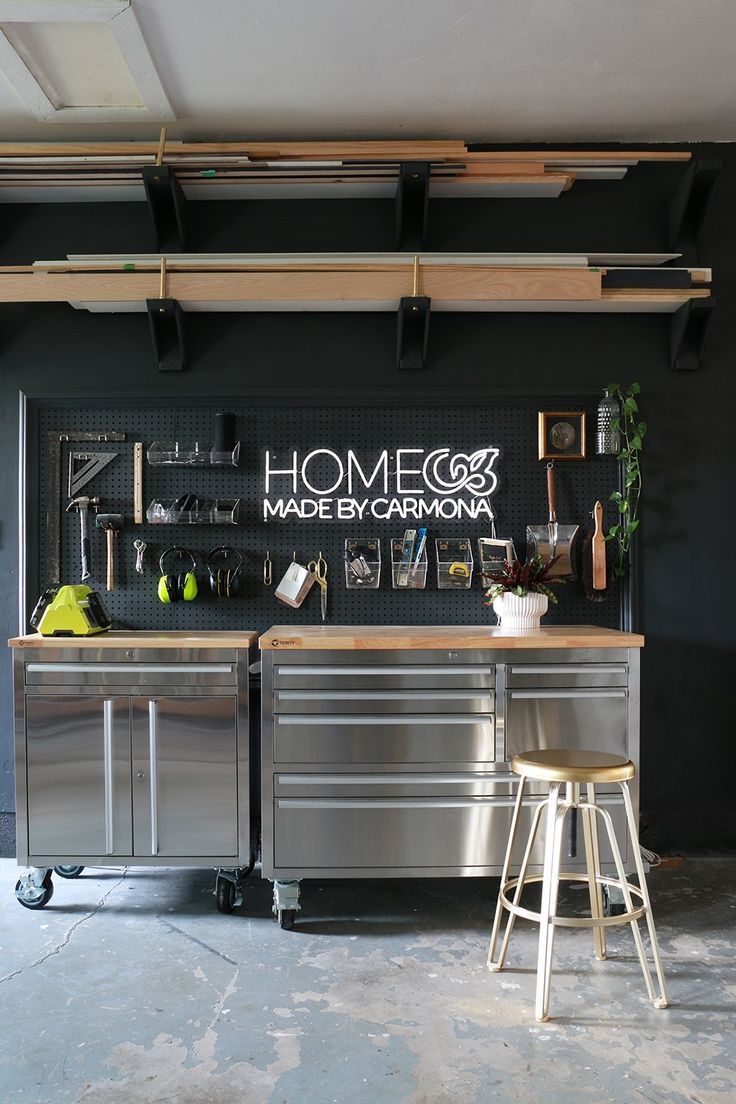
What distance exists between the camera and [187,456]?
372 cm

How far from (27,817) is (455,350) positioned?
8.49 ft

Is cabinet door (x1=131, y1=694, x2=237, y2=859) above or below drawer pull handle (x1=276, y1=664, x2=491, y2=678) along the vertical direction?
below

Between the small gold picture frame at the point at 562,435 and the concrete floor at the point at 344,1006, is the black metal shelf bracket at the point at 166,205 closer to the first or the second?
the small gold picture frame at the point at 562,435

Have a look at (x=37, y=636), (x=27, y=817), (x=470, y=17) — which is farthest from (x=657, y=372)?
(x=27, y=817)

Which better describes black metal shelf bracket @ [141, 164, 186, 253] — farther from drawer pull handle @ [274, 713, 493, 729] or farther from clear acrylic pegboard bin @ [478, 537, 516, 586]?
drawer pull handle @ [274, 713, 493, 729]

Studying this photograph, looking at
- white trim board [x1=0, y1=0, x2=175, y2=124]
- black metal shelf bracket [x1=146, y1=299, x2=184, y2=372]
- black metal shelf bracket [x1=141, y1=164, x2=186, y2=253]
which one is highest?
white trim board [x1=0, y1=0, x2=175, y2=124]

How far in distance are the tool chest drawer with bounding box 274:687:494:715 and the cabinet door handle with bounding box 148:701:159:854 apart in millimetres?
459

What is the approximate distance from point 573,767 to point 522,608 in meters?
1.07

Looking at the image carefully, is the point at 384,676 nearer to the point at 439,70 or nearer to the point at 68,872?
the point at 68,872

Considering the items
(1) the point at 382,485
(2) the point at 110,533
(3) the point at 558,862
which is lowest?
(3) the point at 558,862

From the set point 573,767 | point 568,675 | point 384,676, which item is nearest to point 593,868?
point 573,767

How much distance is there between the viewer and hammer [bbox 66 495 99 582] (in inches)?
147

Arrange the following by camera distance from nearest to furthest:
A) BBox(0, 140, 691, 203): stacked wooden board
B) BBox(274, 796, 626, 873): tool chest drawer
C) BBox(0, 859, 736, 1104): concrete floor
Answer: BBox(0, 859, 736, 1104): concrete floor
BBox(274, 796, 626, 873): tool chest drawer
BBox(0, 140, 691, 203): stacked wooden board

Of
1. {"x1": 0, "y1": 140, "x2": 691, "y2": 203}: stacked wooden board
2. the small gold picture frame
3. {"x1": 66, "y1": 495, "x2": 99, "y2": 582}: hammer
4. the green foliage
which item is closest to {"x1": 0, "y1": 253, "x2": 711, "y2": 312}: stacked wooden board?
{"x1": 0, "y1": 140, "x2": 691, "y2": 203}: stacked wooden board
